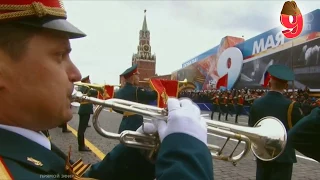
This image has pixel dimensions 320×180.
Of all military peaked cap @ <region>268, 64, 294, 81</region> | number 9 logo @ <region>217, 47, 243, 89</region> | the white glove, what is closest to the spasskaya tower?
number 9 logo @ <region>217, 47, 243, 89</region>

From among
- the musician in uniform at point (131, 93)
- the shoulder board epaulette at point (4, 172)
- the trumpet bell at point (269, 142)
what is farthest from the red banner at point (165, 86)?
the shoulder board epaulette at point (4, 172)

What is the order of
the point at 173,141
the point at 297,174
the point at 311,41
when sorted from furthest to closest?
the point at 311,41
the point at 297,174
the point at 173,141

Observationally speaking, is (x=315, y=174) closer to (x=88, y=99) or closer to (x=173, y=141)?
(x=88, y=99)

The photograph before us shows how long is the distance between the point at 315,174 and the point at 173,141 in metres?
5.26

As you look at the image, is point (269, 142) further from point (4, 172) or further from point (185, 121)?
point (4, 172)

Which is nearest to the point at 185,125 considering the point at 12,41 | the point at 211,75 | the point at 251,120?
the point at 12,41

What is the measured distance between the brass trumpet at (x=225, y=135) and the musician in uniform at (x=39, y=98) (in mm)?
422

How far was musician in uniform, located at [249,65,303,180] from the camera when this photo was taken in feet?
12.0

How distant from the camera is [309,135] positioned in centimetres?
192

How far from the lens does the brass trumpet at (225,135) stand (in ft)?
5.29

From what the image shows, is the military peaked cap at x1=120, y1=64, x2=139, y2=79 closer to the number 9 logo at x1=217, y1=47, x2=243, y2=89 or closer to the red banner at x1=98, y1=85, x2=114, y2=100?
the red banner at x1=98, y1=85, x2=114, y2=100

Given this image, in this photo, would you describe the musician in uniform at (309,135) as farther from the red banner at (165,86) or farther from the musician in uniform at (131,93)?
the red banner at (165,86)

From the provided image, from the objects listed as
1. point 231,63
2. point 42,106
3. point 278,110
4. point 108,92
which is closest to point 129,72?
point 108,92

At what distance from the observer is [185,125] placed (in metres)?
1.20
